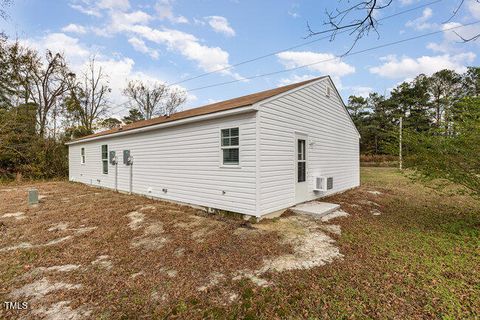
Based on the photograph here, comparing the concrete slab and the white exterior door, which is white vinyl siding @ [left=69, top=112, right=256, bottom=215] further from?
the white exterior door

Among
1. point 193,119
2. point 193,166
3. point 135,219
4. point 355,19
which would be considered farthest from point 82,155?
point 355,19

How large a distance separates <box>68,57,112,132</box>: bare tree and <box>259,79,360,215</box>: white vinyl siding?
839 inches

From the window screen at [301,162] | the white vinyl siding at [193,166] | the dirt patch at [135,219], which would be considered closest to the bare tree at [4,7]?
the white vinyl siding at [193,166]

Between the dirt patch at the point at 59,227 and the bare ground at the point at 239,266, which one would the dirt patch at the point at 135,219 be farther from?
the dirt patch at the point at 59,227

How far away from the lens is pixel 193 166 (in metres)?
6.71

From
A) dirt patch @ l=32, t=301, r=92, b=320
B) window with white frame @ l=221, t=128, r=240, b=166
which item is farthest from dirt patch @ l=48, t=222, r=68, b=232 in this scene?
window with white frame @ l=221, t=128, r=240, b=166

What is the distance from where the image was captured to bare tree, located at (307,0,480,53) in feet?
8.47

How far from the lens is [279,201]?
19.4 feet

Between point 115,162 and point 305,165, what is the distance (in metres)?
8.19

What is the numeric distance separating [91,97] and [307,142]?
2335 cm

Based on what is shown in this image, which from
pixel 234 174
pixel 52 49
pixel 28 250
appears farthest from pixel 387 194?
pixel 52 49

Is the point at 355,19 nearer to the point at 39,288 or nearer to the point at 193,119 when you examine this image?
the point at 193,119

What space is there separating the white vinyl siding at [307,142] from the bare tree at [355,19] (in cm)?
266

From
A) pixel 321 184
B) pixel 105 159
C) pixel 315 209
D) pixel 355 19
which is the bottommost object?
pixel 315 209
